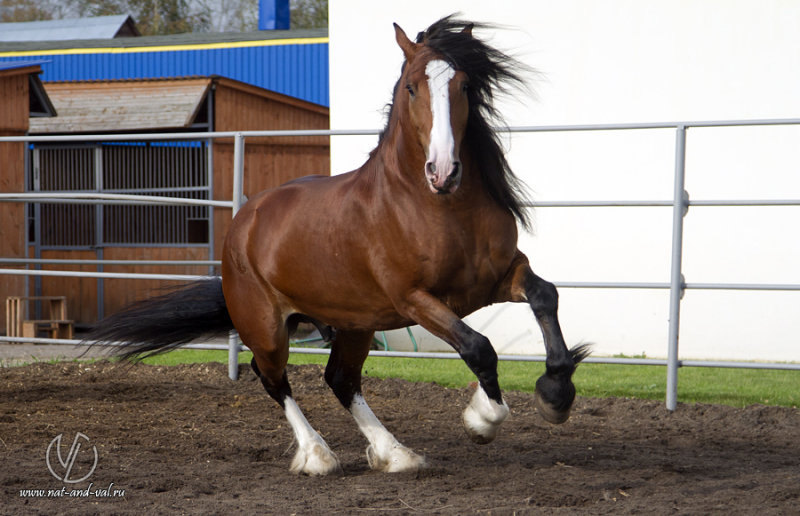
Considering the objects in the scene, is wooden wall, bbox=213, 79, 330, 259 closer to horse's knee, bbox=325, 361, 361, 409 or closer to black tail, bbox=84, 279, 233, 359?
black tail, bbox=84, 279, 233, 359

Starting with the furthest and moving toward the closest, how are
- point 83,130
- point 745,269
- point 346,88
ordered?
point 83,130 → point 346,88 → point 745,269

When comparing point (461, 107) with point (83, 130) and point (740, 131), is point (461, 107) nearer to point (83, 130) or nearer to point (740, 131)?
point (740, 131)

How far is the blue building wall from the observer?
1299 cm

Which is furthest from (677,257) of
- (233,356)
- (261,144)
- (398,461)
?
(261,144)

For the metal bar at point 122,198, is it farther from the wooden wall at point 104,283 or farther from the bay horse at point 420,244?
the wooden wall at point 104,283

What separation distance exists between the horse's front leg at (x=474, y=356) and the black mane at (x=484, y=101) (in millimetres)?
508

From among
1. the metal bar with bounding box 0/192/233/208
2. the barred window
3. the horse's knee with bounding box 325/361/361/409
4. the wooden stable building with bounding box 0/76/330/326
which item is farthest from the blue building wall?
the horse's knee with bounding box 325/361/361/409

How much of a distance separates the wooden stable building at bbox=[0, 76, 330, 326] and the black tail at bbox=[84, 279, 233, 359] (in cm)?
615

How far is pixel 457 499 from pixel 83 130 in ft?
31.8

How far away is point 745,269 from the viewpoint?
27.4ft

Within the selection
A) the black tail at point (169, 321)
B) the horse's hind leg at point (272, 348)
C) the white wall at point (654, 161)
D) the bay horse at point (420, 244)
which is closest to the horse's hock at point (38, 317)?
the white wall at point (654, 161)

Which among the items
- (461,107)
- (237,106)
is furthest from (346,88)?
(461,107)

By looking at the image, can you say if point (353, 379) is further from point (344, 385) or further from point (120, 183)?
point (120, 183)

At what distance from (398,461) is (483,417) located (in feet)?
2.22
